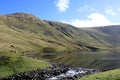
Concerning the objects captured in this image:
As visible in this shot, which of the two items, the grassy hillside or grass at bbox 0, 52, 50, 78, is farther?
the grassy hillside

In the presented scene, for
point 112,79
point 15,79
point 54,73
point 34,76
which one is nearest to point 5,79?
point 15,79

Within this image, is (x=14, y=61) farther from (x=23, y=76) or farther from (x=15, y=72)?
(x=23, y=76)

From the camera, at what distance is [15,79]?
53469mm

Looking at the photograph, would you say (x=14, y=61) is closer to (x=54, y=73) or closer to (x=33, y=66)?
(x=33, y=66)

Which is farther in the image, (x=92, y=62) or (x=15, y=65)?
(x=92, y=62)

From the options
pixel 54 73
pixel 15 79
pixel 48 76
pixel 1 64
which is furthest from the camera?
pixel 1 64

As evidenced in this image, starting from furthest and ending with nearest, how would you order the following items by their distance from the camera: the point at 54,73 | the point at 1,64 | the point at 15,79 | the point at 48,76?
1. the point at 1,64
2. the point at 54,73
3. the point at 48,76
4. the point at 15,79

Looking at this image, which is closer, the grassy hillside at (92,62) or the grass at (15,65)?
the grass at (15,65)

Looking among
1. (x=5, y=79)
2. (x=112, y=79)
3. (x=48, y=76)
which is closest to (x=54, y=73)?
(x=48, y=76)

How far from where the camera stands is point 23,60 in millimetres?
71312

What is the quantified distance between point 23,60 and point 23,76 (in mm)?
15975

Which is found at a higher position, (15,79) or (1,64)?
(1,64)

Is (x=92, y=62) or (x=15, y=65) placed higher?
(x=92, y=62)

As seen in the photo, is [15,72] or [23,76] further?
[15,72]
